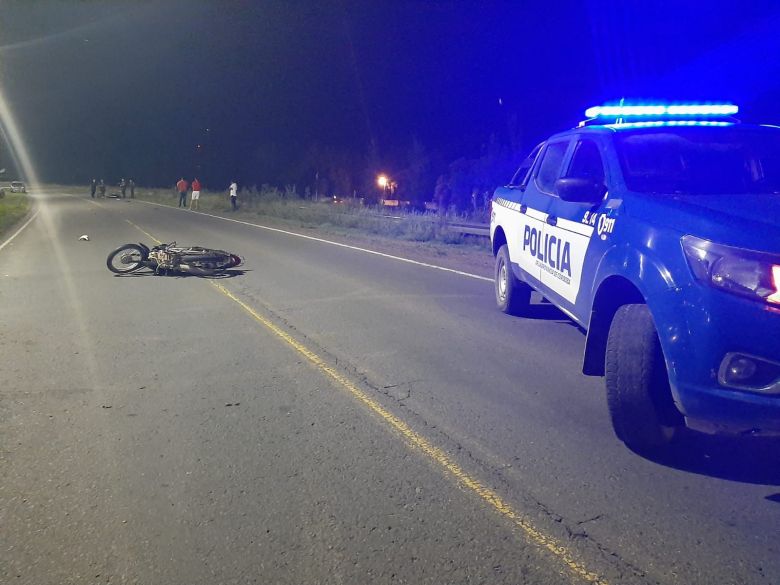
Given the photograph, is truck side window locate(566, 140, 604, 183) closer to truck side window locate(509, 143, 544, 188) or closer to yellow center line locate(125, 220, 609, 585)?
truck side window locate(509, 143, 544, 188)

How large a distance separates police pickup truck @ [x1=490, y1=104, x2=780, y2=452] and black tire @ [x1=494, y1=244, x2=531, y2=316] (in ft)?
5.67

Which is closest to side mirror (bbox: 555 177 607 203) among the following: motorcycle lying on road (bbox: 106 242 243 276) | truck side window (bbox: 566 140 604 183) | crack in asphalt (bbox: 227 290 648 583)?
truck side window (bbox: 566 140 604 183)

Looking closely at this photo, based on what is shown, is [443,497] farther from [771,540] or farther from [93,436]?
[93,436]

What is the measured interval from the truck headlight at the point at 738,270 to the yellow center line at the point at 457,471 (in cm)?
158

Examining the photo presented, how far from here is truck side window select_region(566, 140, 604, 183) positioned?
6055 millimetres

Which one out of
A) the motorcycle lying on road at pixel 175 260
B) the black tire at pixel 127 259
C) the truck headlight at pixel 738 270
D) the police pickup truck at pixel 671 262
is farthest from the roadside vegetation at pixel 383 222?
the truck headlight at pixel 738 270

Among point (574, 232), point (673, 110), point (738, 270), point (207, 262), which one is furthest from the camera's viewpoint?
point (207, 262)

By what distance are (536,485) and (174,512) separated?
1.98 metres

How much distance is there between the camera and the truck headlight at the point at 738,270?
3721 mm

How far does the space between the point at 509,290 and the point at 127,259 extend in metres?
7.66

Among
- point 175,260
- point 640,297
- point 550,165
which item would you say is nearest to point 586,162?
point 550,165

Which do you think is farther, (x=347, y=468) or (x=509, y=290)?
(x=509, y=290)

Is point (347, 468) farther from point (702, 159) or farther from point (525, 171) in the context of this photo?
point (525, 171)

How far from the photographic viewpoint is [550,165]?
7469 mm
